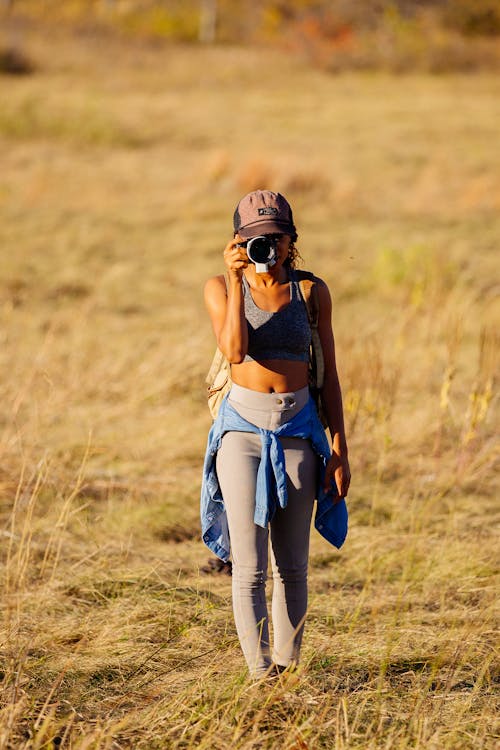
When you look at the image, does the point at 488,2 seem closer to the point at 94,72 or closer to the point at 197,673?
the point at 94,72

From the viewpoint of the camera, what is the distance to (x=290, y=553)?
290cm

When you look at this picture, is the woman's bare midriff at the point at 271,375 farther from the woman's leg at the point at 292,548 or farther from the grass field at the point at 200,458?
the grass field at the point at 200,458

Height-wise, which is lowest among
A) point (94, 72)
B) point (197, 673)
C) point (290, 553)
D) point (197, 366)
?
point (197, 673)

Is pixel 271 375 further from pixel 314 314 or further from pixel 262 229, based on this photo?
pixel 262 229

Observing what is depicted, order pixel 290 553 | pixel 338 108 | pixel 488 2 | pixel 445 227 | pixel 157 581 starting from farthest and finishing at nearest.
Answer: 1. pixel 488 2
2. pixel 338 108
3. pixel 445 227
4. pixel 157 581
5. pixel 290 553

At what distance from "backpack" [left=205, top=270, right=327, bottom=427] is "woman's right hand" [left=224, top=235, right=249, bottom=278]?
238 mm

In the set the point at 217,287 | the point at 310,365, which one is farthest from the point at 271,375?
the point at 217,287

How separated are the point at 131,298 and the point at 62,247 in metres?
2.00

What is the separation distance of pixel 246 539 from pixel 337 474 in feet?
1.16

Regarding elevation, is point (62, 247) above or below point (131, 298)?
above

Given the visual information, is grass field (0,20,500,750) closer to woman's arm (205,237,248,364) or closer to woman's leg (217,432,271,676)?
woman's leg (217,432,271,676)

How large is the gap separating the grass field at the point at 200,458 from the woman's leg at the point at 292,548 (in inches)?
5.7

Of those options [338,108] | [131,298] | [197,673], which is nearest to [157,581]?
[197,673]

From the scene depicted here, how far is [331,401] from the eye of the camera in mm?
2975
